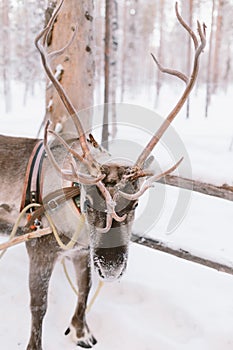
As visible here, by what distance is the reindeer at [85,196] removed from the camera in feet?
5.90

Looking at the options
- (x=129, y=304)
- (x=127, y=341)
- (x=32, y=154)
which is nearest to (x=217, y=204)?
(x=129, y=304)

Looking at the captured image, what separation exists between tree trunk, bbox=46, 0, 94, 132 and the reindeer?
0.85 m

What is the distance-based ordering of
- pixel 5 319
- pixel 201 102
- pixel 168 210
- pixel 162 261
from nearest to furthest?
pixel 5 319 → pixel 162 261 → pixel 168 210 → pixel 201 102

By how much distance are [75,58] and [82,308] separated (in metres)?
2.12

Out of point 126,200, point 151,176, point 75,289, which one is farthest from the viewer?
point 75,289

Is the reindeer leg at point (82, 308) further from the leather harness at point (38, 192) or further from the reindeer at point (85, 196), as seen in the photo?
the leather harness at point (38, 192)

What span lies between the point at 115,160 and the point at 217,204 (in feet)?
9.12

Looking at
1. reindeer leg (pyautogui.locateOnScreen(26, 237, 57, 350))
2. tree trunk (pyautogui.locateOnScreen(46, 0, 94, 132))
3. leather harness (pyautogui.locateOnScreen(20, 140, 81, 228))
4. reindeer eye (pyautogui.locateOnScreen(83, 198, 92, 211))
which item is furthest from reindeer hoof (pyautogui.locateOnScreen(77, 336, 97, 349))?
tree trunk (pyautogui.locateOnScreen(46, 0, 94, 132))

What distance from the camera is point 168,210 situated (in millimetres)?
4219

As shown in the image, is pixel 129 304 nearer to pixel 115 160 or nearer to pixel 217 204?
pixel 115 160

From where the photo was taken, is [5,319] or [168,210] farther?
[168,210]

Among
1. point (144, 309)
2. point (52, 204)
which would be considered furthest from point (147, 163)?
point (144, 309)

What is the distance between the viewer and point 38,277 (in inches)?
98.9

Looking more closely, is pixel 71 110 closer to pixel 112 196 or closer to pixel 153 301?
pixel 112 196
